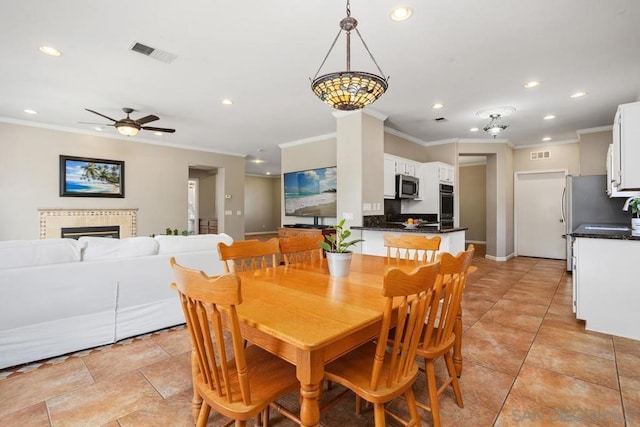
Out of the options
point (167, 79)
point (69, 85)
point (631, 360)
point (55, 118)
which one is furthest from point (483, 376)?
point (55, 118)

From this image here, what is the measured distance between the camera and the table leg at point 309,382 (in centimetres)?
109

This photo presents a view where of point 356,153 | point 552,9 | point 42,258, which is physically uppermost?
point 552,9

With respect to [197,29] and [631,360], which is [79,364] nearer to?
[197,29]

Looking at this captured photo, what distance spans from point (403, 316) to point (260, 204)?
1217cm

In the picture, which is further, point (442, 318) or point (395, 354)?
point (442, 318)

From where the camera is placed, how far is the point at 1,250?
7.01ft

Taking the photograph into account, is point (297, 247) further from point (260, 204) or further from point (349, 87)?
point (260, 204)

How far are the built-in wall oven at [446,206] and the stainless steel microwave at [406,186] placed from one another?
1.85 ft

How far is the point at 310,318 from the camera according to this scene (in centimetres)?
121

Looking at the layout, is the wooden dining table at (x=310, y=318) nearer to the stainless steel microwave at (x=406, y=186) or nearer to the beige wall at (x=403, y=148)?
the stainless steel microwave at (x=406, y=186)

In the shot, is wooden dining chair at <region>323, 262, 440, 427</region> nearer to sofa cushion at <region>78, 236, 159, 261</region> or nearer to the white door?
sofa cushion at <region>78, 236, 159, 261</region>

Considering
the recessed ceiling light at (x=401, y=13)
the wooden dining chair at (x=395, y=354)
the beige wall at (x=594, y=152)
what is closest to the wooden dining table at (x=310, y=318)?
the wooden dining chair at (x=395, y=354)

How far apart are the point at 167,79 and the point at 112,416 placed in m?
3.28

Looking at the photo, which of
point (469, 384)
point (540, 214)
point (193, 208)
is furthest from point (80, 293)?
point (540, 214)
